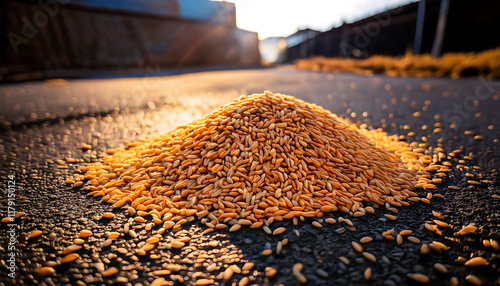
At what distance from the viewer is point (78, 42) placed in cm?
932

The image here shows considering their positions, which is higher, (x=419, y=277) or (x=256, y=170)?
(x=256, y=170)

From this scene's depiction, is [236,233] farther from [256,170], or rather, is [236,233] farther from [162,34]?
[162,34]

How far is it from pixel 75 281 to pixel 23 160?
181 centimetres

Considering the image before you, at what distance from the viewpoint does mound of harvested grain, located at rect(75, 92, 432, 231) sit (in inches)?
62.1

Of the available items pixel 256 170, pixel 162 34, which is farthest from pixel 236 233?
pixel 162 34

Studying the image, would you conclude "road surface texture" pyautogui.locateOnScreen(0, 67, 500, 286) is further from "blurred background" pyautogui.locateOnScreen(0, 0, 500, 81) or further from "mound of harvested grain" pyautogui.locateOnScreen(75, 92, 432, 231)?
"blurred background" pyautogui.locateOnScreen(0, 0, 500, 81)

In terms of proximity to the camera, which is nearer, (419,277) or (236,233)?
(419,277)

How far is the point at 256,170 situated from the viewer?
68.4 inches

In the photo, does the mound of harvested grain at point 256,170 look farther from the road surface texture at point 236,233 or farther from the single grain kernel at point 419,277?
the single grain kernel at point 419,277

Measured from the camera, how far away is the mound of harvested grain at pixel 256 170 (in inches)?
62.1

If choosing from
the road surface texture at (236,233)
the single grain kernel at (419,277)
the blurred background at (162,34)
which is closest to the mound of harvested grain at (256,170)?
the road surface texture at (236,233)

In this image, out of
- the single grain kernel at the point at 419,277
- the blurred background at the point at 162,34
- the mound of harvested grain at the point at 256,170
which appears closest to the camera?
the single grain kernel at the point at 419,277

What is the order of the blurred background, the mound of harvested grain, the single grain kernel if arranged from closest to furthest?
the single grain kernel → the mound of harvested grain → the blurred background

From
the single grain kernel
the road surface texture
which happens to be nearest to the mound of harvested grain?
the road surface texture
